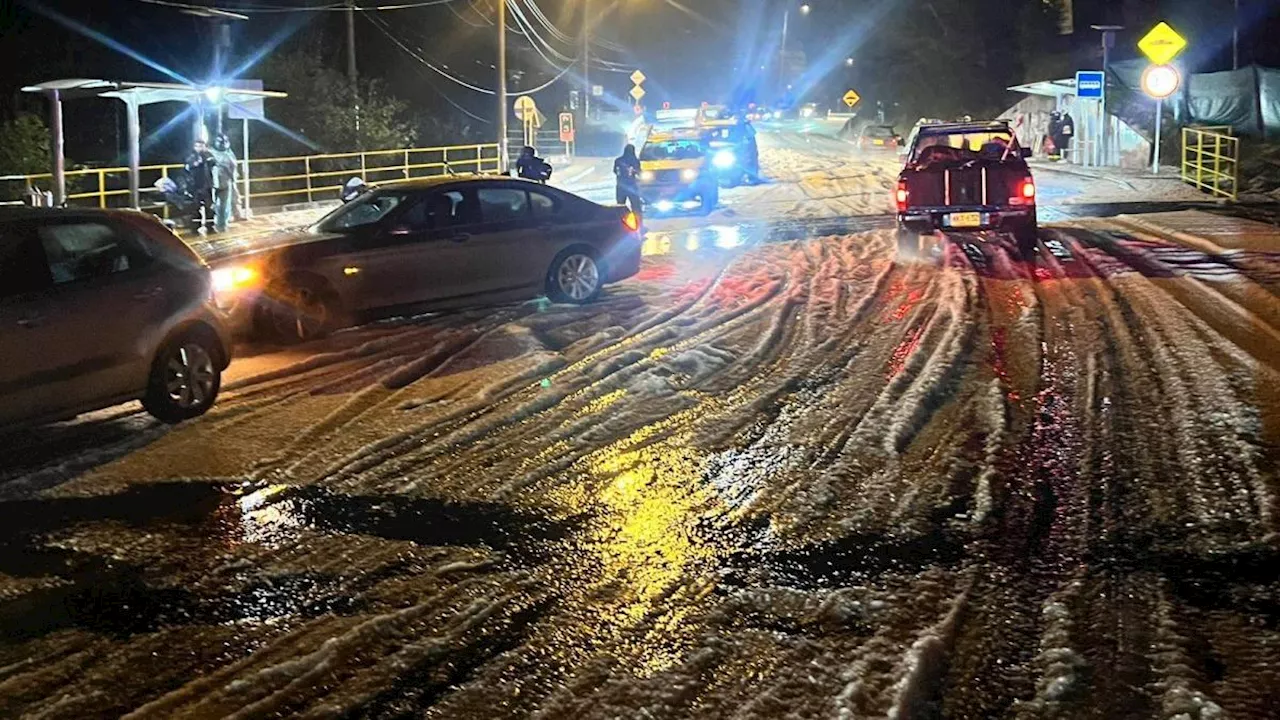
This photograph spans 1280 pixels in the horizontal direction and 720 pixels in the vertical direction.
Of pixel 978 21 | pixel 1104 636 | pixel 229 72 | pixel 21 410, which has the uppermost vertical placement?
pixel 978 21

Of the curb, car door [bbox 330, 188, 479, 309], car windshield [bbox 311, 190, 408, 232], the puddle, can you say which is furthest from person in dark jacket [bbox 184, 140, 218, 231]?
the puddle

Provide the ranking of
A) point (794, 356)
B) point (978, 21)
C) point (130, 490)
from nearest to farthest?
1. point (130, 490)
2. point (794, 356)
3. point (978, 21)

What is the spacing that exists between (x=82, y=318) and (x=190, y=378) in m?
1.03

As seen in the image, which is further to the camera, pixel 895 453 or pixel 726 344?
pixel 726 344

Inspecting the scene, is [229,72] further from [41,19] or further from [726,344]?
[726,344]

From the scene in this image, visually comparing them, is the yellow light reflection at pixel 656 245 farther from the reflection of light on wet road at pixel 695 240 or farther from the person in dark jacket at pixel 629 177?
the person in dark jacket at pixel 629 177

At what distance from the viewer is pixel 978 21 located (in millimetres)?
Result: 75188

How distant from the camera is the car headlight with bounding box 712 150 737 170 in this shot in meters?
35.3

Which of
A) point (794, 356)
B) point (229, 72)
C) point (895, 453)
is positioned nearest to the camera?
point (895, 453)

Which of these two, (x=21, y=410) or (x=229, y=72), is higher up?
(x=229, y=72)

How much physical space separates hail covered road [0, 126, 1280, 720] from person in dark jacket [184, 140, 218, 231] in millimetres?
13045

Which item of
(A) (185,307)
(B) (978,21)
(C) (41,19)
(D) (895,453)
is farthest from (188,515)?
(B) (978,21)

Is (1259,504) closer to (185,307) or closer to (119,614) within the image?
(119,614)

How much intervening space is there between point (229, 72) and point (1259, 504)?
125 feet
